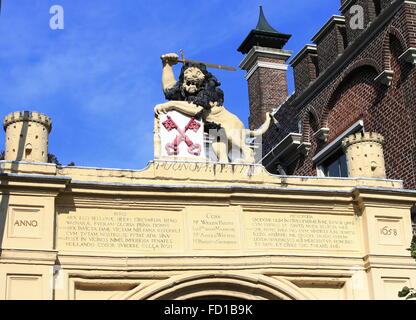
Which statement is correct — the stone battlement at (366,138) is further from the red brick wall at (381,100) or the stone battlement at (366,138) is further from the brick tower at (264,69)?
the brick tower at (264,69)

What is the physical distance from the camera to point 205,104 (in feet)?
51.8

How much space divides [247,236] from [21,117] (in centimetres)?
457

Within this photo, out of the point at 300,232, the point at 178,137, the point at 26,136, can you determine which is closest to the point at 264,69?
the point at 178,137

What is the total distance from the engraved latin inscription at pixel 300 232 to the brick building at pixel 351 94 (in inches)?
96.7

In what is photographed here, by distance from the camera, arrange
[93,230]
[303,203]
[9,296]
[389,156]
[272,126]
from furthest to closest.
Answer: [272,126] < [389,156] < [303,203] < [93,230] < [9,296]

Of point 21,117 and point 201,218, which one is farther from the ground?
point 21,117

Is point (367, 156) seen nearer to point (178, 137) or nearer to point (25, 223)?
point (178, 137)

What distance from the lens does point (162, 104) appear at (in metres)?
15.6

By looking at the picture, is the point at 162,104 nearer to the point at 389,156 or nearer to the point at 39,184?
the point at 39,184

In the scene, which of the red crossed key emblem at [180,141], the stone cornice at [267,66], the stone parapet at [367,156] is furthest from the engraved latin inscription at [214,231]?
the stone cornice at [267,66]

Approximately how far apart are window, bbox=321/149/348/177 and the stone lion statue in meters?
3.61

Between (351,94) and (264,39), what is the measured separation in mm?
7765

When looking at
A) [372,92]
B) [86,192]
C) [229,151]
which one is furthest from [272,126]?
[86,192]

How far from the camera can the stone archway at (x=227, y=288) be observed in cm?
1388
